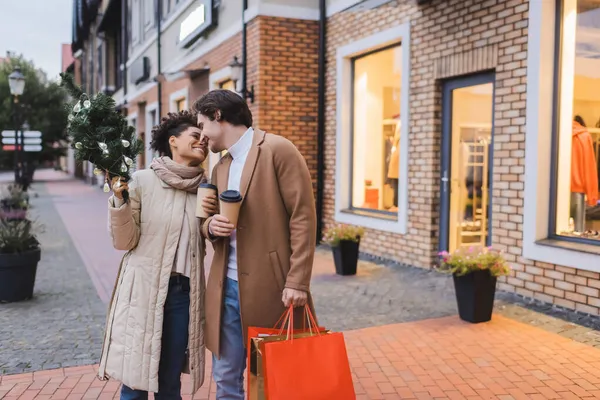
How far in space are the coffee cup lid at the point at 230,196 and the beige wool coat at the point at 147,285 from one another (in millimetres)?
Answer: 361

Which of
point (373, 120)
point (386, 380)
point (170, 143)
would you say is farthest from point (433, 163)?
point (170, 143)

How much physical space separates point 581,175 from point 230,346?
464 cm

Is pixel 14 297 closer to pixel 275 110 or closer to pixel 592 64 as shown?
pixel 275 110

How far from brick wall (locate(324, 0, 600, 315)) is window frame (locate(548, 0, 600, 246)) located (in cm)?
29

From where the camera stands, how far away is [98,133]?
256cm

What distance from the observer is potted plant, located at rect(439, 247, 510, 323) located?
5.29 metres

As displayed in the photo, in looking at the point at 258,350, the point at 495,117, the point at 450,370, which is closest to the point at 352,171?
the point at 495,117

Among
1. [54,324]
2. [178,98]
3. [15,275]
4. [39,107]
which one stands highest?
[39,107]

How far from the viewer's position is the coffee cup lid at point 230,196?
2.50 meters

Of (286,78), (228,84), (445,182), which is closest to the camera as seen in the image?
(445,182)

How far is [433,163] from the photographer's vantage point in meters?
7.63

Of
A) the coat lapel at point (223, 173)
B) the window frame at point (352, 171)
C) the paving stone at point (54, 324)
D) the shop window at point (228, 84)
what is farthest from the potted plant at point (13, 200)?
the coat lapel at point (223, 173)

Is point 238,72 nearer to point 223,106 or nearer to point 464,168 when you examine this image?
point 464,168

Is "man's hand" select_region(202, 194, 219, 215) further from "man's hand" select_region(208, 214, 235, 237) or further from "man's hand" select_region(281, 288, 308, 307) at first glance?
"man's hand" select_region(281, 288, 308, 307)
